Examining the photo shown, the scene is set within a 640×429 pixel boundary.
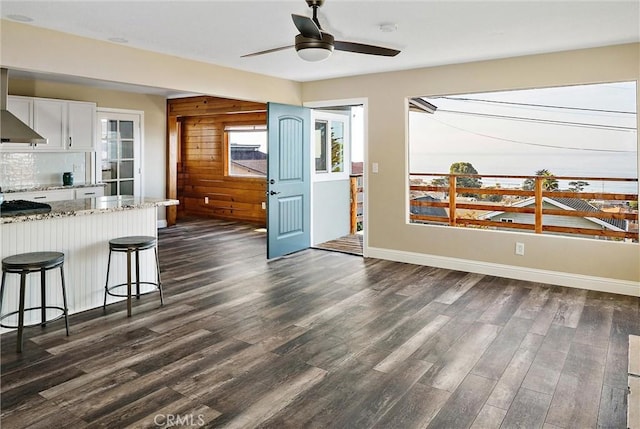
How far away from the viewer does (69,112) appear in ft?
22.2

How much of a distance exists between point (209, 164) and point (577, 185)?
7012 mm

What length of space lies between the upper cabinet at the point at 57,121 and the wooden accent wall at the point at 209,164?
5.61 feet

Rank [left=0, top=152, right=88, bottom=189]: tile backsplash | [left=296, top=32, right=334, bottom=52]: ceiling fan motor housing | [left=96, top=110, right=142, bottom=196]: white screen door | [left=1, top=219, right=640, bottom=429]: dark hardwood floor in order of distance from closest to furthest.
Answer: [left=1, top=219, right=640, bottom=429]: dark hardwood floor
[left=296, top=32, right=334, bottom=52]: ceiling fan motor housing
[left=0, top=152, right=88, bottom=189]: tile backsplash
[left=96, top=110, right=142, bottom=196]: white screen door

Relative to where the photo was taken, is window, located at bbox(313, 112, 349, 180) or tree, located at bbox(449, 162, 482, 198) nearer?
tree, located at bbox(449, 162, 482, 198)

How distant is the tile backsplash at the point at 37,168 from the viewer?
20.8ft

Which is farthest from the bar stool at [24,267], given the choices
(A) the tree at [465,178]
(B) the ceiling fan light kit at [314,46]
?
(A) the tree at [465,178]

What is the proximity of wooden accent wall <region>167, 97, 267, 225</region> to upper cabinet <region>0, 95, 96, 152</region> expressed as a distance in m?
1.71


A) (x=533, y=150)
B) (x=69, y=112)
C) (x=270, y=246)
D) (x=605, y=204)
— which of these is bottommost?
(x=270, y=246)

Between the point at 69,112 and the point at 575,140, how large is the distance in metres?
6.83

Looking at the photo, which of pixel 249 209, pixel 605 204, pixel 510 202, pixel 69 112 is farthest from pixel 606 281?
pixel 69 112

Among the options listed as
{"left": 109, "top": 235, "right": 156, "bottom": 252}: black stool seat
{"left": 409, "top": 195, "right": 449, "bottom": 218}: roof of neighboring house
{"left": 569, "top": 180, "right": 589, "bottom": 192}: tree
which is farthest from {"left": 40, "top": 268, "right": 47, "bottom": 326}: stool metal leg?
{"left": 569, "top": 180, "right": 589, "bottom": 192}: tree

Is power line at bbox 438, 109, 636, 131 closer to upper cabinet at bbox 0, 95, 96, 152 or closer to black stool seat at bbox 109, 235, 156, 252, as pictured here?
black stool seat at bbox 109, 235, 156, 252

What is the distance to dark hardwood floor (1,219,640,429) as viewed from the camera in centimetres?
236

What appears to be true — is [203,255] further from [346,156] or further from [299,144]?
[346,156]
